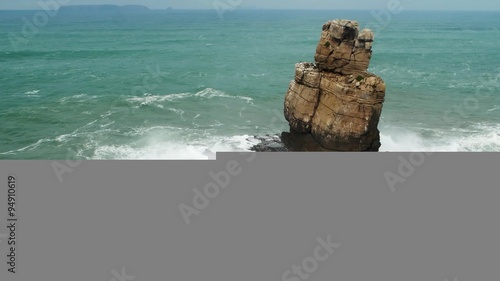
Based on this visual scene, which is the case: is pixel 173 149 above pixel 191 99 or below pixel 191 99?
below

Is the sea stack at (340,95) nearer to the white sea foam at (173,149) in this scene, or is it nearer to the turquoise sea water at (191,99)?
the white sea foam at (173,149)

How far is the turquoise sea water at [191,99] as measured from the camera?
30.7m

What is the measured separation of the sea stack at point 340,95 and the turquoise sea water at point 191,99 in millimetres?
6176

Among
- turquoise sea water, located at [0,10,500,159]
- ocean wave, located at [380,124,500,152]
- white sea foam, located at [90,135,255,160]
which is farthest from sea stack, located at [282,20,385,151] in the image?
ocean wave, located at [380,124,500,152]

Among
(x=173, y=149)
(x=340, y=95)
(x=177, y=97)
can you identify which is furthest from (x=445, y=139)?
(x=177, y=97)

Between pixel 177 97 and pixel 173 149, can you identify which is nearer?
pixel 173 149

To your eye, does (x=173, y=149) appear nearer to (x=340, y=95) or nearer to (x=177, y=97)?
(x=340, y=95)

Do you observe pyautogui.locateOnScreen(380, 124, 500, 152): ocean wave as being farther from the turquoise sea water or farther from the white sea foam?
the white sea foam

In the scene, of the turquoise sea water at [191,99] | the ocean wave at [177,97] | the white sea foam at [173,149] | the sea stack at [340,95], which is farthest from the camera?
the ocean wave at [177,97]

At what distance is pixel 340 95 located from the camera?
856 inches

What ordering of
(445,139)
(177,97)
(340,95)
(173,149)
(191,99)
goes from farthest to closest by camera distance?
(177,97) → (191,99) → (445,139) → (173,149) → (340,95)

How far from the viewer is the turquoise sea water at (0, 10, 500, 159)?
3069 centimetres

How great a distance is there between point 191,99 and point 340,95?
73.1 feet

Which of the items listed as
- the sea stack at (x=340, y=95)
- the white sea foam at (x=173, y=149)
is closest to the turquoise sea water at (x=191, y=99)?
the white sea foam at (x=173, y=149)
